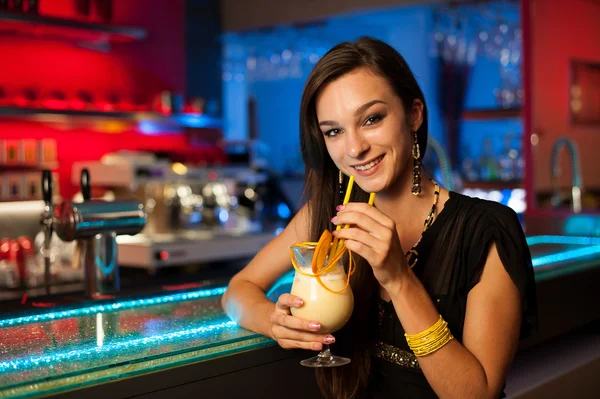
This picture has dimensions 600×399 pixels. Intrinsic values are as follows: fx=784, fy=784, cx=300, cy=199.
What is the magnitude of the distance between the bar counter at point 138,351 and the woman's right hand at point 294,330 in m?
0.07

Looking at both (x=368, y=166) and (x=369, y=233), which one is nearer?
(x=369, y=233)

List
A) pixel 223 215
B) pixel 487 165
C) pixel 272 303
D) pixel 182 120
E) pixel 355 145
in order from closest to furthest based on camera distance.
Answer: pixel 355 145
pixel 272 303
pixel 487 165
pixel 223 215
pixel 182 120

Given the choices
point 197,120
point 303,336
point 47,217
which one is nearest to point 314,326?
point 303,336

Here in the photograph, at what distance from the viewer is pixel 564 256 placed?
9.32ft

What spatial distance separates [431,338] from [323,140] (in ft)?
2.04

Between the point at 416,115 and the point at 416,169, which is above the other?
the point at 416,115

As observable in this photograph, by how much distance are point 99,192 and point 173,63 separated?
158 cm

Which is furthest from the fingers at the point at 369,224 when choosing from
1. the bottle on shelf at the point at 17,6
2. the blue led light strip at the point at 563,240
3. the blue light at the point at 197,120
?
the blue light at the point at 197,120

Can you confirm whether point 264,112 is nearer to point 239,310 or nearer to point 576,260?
point 576,260

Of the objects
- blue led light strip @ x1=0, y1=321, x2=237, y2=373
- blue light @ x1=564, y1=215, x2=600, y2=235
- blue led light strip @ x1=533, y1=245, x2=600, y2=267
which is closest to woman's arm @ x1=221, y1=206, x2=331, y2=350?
blue led light strip @ x1=0, y1=321, x2=237, y2=373

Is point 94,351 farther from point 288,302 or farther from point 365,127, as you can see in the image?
point 365,127

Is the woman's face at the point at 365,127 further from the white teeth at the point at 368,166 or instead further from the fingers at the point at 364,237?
the fingers at the point at 364,237

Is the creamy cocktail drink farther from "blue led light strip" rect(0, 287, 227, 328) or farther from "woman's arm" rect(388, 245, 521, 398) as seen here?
"blue led light strip" rect(0, 287, 227, 328)

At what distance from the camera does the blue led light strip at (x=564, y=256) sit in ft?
8.77
